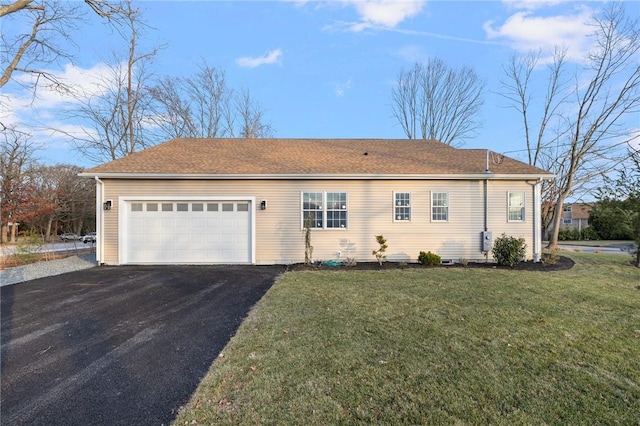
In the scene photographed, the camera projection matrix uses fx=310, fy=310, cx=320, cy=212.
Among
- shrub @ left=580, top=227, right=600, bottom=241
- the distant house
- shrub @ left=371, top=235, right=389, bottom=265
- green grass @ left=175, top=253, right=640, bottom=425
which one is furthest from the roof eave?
the distant house

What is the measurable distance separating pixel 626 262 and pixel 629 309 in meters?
7.46

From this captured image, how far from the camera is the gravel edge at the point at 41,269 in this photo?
7.95m

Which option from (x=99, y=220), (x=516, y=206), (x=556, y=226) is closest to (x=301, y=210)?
(x=99, y=220)

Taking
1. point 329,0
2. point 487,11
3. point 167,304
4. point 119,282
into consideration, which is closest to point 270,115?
point 329,0

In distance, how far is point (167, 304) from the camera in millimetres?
5609

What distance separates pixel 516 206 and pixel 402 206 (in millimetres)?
3852

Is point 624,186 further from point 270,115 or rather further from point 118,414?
point 270,115

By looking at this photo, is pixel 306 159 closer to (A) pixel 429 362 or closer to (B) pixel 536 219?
(B) pixel 536 219

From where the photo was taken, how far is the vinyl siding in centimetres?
1002

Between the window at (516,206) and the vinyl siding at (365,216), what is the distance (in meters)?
0.14

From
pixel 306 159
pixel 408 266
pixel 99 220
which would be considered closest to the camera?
pixel 408 266

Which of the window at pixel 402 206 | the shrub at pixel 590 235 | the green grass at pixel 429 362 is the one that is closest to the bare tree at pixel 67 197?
the window at pixel 402 206

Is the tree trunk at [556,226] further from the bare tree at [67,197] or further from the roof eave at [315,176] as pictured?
the bare tree at [67,197]

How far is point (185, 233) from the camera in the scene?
9945mm
